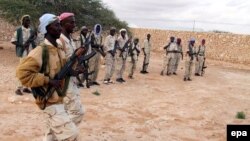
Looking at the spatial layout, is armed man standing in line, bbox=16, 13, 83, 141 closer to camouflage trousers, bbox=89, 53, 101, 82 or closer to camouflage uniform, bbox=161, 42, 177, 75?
camouflage trousers, bbox=89, 53, 101, 82

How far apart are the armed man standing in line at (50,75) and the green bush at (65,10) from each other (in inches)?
468

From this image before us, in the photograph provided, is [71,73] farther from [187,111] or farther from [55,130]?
[187,111]

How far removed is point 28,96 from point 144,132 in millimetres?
3021

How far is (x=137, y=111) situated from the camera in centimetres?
839

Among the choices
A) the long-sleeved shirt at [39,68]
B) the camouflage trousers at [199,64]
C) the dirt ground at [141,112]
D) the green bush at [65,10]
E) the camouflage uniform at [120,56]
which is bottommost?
the dirt ground at [141,112]

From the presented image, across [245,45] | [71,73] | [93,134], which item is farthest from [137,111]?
[245,45]

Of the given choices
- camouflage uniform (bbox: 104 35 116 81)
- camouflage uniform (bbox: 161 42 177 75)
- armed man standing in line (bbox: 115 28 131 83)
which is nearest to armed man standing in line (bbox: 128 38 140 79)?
armed man standing in line (bbox: 115 28 131 83)

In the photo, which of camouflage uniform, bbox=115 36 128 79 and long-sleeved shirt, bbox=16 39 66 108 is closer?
long-sleeved shirt, bbox=16 39 66 108

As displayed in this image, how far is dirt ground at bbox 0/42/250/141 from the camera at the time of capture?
6.56 metres

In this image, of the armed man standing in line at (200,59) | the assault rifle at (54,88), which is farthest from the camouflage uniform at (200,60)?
the assault rifle at (54,88)

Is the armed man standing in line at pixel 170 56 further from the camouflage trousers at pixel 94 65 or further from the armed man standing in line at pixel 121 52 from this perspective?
the camouflage trousers at pixel 94 65

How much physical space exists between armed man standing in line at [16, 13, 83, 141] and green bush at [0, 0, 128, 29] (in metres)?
11.9

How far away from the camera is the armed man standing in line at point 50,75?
3670 millimetres

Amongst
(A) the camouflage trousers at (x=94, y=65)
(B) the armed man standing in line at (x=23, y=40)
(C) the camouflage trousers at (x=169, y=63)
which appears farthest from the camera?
(C) the camouflage trousers at (x=169, y=63)
